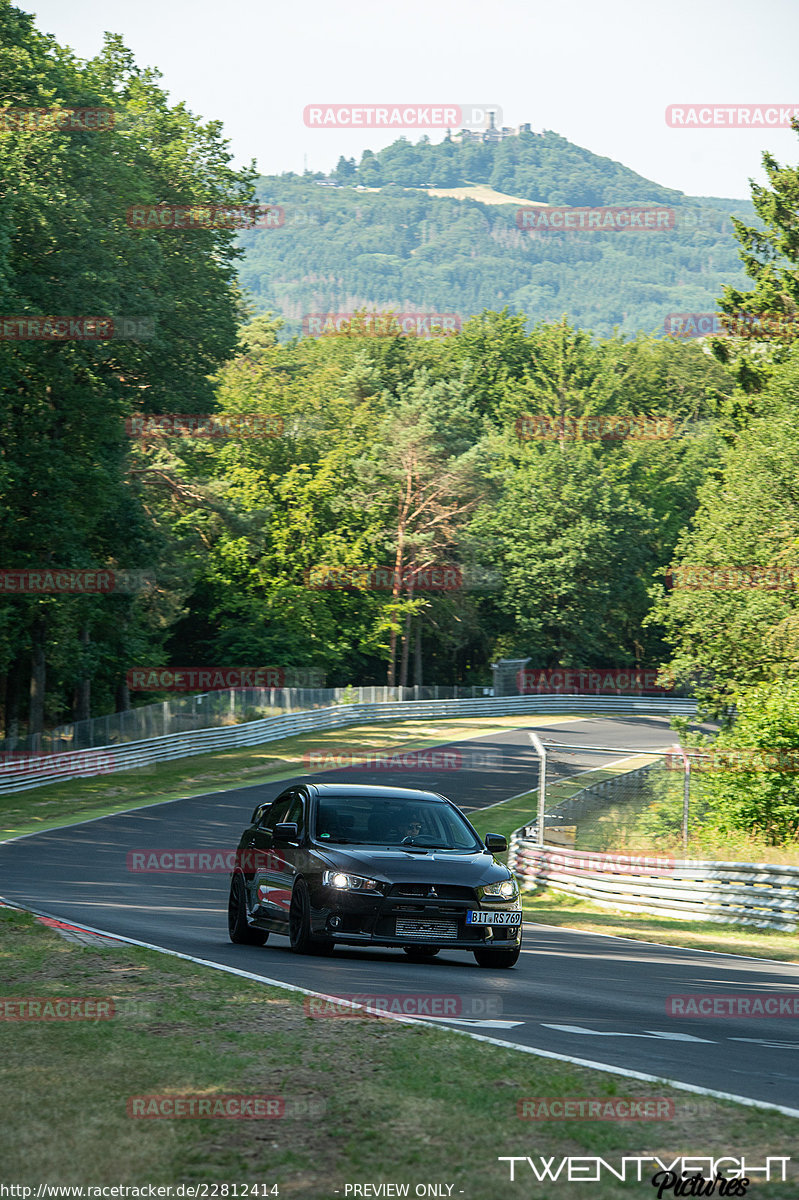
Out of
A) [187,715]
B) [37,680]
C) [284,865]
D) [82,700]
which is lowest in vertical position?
[187,715]

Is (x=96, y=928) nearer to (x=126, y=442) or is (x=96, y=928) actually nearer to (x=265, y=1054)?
(x=265, y=1054)

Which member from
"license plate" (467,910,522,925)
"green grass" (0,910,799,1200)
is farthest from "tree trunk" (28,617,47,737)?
"green grass" (0,910,799,1200)

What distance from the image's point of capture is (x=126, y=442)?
44000 millimetres

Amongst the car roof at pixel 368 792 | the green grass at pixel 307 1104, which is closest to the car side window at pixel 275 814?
the car roof at pixel 368 792

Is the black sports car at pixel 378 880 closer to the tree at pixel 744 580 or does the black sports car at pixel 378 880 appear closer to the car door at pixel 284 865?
the car door at pixel 284 865

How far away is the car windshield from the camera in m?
12.8

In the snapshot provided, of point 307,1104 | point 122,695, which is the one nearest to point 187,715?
point 122,695

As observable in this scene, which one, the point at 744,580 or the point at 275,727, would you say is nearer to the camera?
the point at 744,580

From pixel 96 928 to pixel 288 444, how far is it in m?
60.9

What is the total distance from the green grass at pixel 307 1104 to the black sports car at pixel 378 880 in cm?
287

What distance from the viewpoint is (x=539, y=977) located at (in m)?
12.2

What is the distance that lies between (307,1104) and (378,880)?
5627 millimetres

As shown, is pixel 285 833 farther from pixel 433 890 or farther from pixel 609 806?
pixel 609 806

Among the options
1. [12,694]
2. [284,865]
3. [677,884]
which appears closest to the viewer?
[284,865]
